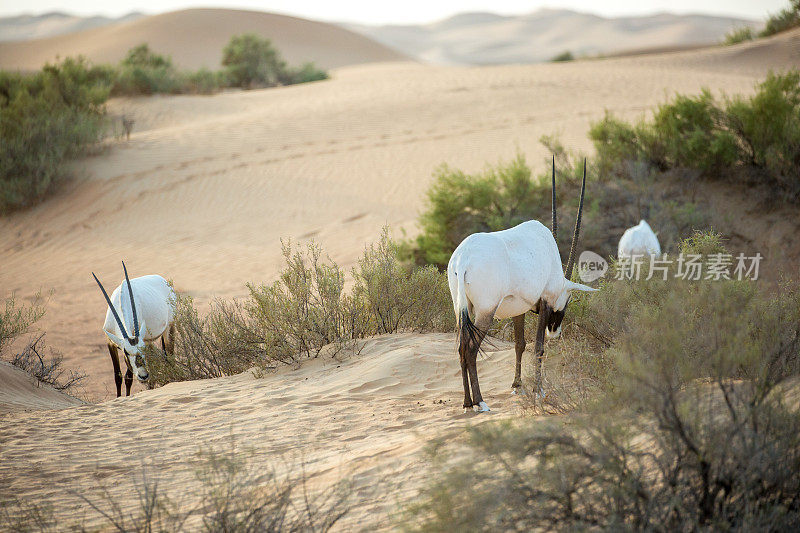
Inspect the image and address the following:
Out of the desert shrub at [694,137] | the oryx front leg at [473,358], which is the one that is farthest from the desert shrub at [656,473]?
the desert shrub at [694,137]

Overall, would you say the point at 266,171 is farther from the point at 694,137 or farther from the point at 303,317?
the point at 303,317

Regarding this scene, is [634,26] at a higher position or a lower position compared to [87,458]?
higher

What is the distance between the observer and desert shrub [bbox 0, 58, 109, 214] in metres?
17.9

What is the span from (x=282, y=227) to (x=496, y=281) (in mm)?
11585

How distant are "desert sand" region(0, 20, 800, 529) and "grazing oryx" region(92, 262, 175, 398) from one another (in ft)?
3.07

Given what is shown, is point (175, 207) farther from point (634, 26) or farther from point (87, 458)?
point (634, 26)

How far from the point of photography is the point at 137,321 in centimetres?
786

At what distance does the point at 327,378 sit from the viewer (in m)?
6.57

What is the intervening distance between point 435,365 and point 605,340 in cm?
168

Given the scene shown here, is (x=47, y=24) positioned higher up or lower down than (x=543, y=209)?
higher up

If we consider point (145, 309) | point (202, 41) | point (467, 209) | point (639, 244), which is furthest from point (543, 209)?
point (202, 41)

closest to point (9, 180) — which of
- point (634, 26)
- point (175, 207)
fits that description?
point (175, 207)

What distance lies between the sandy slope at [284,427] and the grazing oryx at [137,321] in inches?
37.4

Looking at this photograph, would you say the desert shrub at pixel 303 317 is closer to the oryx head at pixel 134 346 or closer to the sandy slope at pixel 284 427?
the sandy slope at pixel 284 427
